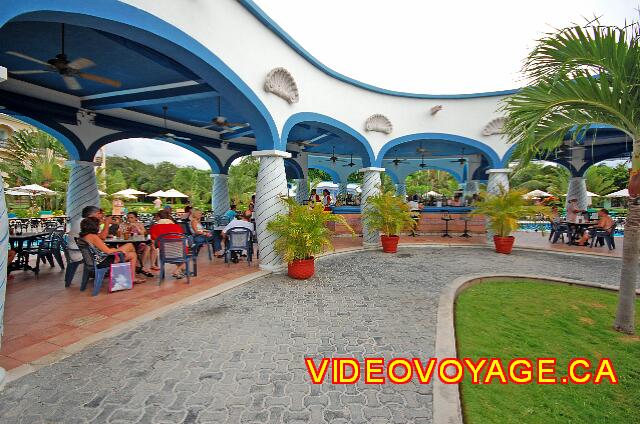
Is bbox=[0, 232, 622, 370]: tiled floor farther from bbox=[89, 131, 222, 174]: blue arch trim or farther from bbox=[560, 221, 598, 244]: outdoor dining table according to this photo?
bbox=[560, 221, 598, 244]: outdoor dining table

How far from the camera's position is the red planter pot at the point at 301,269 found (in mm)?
7094

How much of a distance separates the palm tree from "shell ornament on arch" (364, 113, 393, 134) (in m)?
6.50

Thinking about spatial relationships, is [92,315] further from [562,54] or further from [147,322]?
[562,54]

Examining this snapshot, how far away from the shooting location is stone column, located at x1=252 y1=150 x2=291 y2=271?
302 inches

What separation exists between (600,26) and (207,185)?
3618cm

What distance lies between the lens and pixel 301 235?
685cm

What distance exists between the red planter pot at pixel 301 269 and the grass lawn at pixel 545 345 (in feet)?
10.4

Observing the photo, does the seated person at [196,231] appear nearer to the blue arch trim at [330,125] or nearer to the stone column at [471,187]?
the blue arch trim at [330,125]

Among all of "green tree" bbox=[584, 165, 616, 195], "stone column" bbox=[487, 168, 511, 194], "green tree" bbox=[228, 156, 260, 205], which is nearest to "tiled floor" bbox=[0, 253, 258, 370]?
"stone column" bbox=[487, 168, 511, 194]

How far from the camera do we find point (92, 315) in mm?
4680

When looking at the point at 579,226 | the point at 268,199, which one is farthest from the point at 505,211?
the point at 268,199

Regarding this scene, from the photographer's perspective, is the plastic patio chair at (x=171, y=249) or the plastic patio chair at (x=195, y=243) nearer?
the plastic patio chair at (x=171, y=249)

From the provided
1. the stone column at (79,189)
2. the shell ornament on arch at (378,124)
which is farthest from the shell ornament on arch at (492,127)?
the stone column at (79,189)

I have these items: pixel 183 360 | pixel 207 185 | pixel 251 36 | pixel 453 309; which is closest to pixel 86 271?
pixel 183 360
